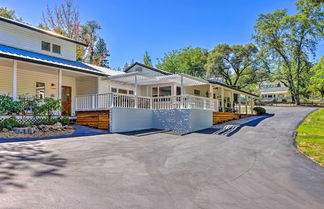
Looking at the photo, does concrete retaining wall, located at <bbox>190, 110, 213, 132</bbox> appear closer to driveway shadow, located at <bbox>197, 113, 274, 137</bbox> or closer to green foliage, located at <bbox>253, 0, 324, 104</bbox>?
driveway shadow, located at <bbox>197, 113, 274, 137</bbox>

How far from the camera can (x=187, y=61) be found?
1478 inches

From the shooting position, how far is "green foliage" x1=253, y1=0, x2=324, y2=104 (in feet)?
105

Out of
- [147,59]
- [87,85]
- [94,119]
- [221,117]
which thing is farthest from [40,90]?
[147,59]

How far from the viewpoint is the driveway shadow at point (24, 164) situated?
3501mm

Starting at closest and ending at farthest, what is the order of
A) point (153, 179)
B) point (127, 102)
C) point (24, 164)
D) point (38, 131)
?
point (153, 179) → point (24, 164) → point (38, 131) → point (127, 102)

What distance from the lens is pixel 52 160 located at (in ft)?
16.0

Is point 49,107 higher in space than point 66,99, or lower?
lower

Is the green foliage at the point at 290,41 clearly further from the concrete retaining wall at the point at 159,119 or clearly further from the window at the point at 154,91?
the concrete retaining wall at the point at 159,119

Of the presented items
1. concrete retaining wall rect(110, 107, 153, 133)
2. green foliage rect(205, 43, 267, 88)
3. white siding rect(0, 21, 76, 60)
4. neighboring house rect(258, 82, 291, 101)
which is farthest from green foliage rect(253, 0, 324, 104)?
white siding rect(0, 21, 76, 60)

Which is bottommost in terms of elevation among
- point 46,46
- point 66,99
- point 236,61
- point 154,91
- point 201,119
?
point 201,119

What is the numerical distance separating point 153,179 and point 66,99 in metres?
12.6

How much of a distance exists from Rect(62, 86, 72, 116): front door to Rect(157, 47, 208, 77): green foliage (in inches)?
985

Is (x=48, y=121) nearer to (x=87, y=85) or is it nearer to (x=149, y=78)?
(x=87, y=85)

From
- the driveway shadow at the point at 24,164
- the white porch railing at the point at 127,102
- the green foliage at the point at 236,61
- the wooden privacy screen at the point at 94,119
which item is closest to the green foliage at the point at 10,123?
the driveway shadow at the point at 24,164
